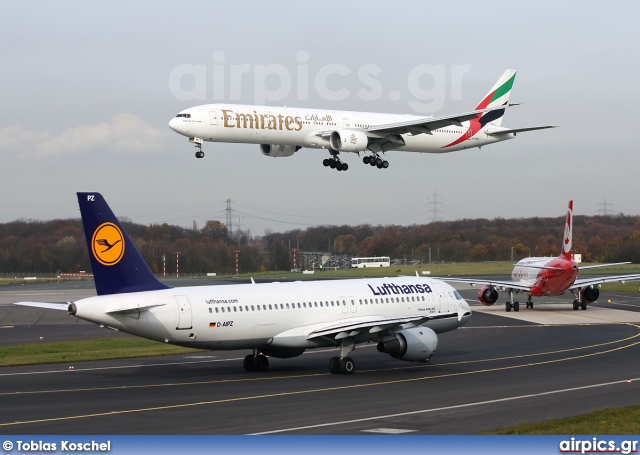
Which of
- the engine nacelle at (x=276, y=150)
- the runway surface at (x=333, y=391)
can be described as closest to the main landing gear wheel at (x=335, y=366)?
the runway surface at (x=333, y=391)

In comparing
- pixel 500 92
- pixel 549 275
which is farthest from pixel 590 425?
pixel 500 92

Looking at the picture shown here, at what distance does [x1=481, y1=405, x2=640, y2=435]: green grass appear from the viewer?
1850 centimetres

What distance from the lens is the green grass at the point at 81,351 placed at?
35.2 meters

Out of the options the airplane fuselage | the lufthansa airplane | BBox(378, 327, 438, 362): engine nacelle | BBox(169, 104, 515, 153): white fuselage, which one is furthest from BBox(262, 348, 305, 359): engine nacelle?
the airplane fuselage

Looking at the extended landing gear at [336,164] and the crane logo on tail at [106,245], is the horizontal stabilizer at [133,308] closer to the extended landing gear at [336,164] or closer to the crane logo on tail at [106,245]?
the crane logo on tail at [106,245]

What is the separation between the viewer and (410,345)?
30484 mm

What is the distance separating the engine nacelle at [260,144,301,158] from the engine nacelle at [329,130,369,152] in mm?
2757

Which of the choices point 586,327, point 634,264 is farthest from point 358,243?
point 586,327

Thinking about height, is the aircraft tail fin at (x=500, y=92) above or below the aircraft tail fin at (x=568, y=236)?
above

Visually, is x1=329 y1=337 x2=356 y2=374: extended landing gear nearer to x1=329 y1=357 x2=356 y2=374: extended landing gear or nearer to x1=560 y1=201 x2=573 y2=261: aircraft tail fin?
x1=329 y1=357 x2=356 y2=374: extended landing gear

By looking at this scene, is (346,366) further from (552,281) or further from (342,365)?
(552,281)

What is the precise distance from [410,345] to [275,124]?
23.0 m

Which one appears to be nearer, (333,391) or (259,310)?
(333,391)

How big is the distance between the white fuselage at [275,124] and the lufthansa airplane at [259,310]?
59.8 feet
